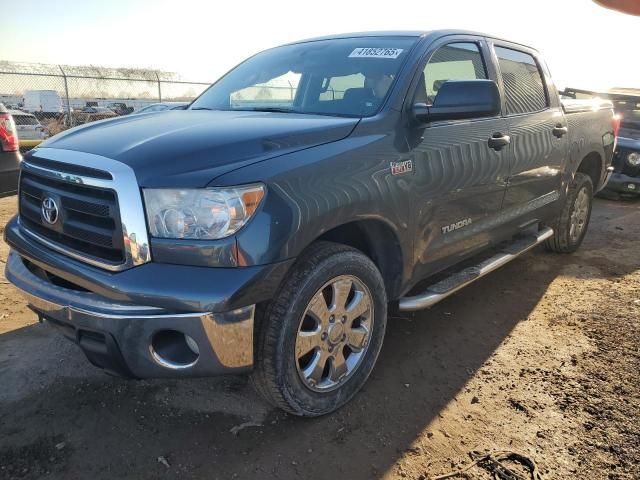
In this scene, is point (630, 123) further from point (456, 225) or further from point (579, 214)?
point (456, 225)

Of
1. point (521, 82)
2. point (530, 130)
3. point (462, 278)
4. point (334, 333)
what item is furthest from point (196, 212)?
point (521, 82)

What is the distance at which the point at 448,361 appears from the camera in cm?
316

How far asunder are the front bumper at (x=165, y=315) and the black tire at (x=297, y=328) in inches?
4.2

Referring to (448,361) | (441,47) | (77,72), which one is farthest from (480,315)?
(77,72)

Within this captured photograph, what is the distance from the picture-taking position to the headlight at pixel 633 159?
26.0 feet

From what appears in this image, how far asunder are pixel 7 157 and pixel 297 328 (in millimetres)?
3728

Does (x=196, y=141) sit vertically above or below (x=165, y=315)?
above

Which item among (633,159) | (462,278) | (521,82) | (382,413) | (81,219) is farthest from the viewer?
(633,159)

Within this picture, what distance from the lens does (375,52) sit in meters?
3.10

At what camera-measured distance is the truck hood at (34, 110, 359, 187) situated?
6.74 ft

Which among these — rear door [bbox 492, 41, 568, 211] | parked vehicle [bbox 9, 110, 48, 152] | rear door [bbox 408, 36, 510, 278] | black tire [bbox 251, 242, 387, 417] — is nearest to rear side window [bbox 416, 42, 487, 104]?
rear door [bbox 408, 36, 510, 278]

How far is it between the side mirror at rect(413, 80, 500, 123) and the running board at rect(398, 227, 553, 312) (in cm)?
101

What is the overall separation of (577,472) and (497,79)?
8.36ft

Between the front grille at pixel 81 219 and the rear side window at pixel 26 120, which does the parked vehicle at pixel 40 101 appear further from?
the front grille at pixel 81 219
